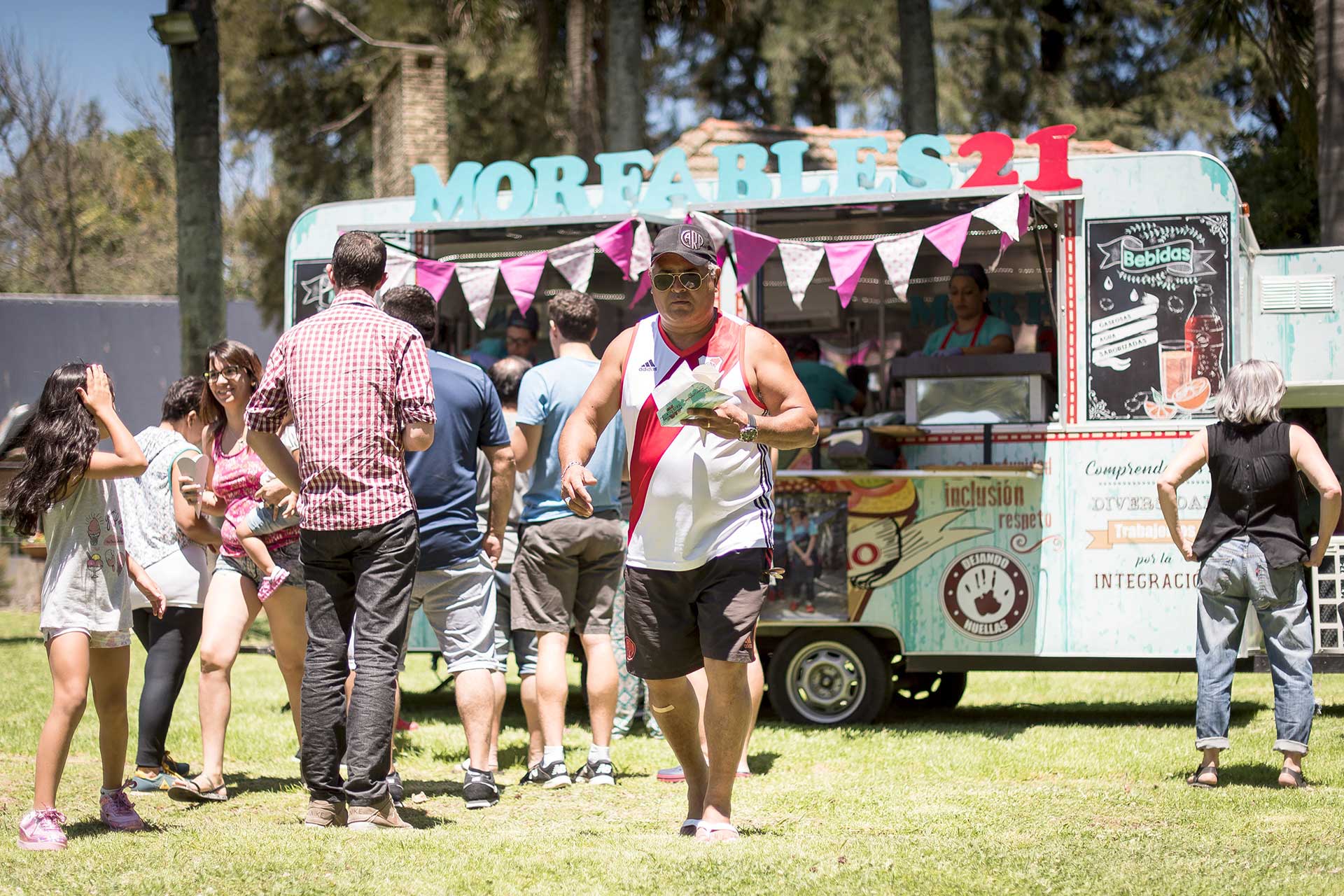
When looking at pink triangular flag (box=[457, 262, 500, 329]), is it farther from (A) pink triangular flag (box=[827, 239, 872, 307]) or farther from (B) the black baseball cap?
(B) the black baseball cap

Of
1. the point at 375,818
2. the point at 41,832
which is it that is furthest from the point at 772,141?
the point at 41,832

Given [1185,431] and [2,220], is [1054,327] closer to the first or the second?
[1185,431]

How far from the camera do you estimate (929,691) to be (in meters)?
8.59

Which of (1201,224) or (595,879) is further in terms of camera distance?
(1201,224)

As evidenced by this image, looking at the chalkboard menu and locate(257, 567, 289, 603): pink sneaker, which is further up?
the chalkboard menu

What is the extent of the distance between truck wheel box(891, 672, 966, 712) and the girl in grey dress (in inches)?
190

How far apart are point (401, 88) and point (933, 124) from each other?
1055 centimetres

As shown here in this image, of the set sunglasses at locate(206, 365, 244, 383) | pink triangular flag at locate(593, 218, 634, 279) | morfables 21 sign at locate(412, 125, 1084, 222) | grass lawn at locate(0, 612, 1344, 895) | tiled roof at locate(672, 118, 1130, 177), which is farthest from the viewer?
tiled roof at locate(672, 118, 1130, 177)

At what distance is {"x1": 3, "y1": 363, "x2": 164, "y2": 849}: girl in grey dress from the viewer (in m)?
4.58

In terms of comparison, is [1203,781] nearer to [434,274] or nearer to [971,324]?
[971,324]

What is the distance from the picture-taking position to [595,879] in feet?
13.1

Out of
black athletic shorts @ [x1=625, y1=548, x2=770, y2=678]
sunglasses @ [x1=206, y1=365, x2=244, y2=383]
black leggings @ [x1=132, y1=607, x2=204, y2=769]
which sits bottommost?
black leggings @ [x1=132, y1=607, x2=204, y2=769]

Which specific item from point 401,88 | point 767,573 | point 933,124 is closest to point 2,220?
point 401,88

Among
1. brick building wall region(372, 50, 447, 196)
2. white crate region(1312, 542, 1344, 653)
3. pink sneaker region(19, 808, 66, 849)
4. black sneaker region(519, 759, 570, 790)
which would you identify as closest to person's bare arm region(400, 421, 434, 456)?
pink sneaker region(19, 808, 66, 849)
